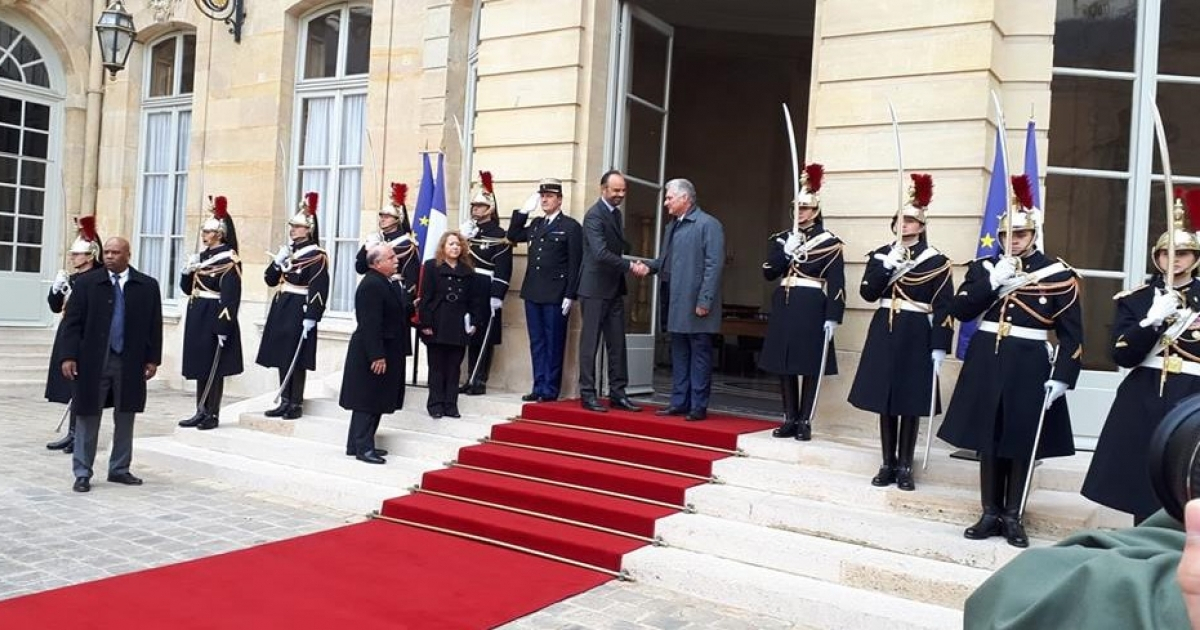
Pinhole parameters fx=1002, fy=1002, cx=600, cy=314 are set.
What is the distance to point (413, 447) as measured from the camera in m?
6.83

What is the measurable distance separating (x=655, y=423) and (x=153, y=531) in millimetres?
3022

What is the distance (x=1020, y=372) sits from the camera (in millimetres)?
4762

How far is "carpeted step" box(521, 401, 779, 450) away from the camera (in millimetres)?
6258

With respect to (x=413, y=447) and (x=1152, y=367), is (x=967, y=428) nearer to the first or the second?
(x=1152, y=367)

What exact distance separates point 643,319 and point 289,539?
3690mm

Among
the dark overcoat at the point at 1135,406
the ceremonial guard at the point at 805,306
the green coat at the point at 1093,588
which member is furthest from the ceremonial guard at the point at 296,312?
the green coat at the point at 1093,588

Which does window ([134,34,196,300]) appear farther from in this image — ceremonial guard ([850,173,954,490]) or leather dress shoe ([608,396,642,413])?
ceremonial guard ([850,173,954,490])

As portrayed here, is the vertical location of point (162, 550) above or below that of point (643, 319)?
below

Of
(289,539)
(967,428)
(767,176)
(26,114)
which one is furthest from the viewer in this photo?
(767,176)

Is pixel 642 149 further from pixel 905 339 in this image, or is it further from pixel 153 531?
pixel 153 531

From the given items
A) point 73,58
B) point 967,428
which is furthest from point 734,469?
point 73,58

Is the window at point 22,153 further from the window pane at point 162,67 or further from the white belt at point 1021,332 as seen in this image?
the white belt at point 1021,332

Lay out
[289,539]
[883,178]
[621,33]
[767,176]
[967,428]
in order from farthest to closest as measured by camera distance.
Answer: [767,176] → [621,33] → [883,178] → [289,539] → [967,428]

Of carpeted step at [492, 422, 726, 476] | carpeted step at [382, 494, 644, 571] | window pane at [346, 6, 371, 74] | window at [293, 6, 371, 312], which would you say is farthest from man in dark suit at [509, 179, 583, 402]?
window pane at [346, 6, 371, 74]
